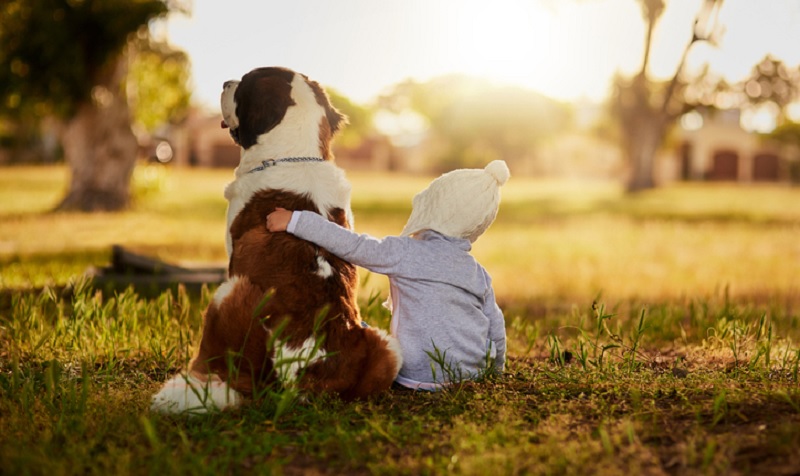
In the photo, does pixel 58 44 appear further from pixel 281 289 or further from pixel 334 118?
pixel 281 289

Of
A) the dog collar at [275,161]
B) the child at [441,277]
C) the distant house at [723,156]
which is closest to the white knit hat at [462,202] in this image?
the child at [441,277]

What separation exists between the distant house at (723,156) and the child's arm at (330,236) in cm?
5448

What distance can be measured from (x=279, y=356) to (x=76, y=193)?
14.3 metres

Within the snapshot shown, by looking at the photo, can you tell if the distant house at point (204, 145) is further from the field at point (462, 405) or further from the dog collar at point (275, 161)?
the dog collar at point (275, 161)

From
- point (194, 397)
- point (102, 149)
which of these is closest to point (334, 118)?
point (194, 397)

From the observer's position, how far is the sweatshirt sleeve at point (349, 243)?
10.3ft

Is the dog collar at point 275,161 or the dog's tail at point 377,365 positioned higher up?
the dog collar at point 275,161

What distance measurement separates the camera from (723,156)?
56.4 m

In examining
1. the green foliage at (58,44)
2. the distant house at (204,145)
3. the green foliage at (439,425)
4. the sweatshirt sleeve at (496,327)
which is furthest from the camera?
the distant house at (204,145)

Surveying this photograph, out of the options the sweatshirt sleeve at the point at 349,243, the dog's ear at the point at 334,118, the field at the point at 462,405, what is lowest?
the field at the point at 462,405

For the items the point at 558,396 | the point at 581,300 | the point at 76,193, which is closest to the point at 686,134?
the point at 76,193

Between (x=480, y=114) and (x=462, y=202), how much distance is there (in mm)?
44172

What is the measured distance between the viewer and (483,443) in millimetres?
2766

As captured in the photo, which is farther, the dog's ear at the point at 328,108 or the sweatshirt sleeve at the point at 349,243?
the dog's ear at the point at 328,108
